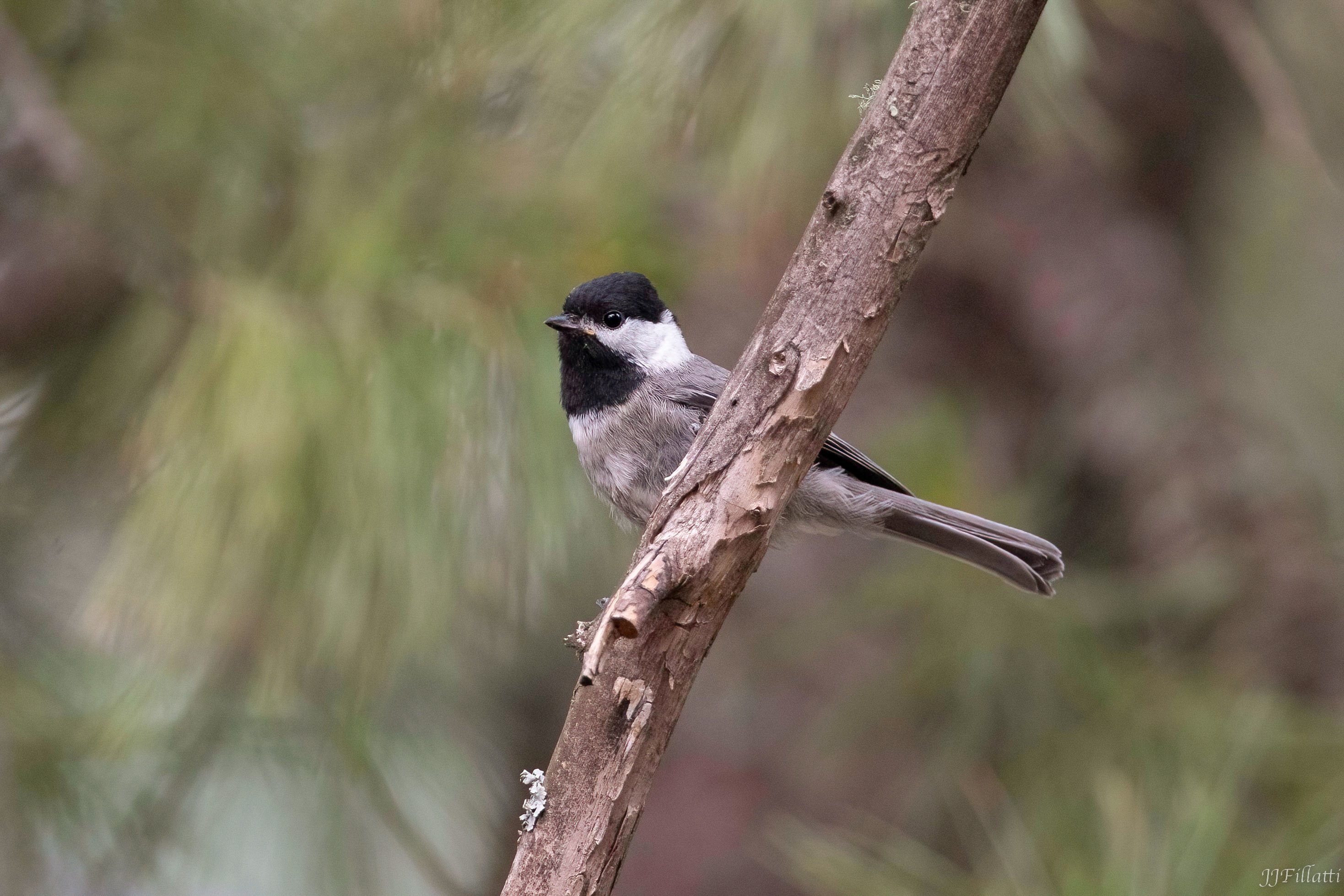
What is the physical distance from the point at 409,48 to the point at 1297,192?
2.11m

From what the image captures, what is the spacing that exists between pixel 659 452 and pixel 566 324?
0.26m

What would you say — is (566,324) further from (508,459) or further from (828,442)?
(828,442)

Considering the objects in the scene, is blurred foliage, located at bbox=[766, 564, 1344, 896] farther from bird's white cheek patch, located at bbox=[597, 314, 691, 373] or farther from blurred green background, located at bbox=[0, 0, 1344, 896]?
bird's white cheek patch, located at bbox=[597, 314, 691, 373]

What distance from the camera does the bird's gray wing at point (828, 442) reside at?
1.71 m

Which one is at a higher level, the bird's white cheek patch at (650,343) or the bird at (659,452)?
the bird's white cheek patch at (650,343)

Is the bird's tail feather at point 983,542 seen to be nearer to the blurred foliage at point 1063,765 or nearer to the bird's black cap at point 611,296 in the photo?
the blurred foliage at point 1063,765

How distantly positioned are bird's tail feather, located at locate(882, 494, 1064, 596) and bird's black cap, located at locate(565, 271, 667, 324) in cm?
51

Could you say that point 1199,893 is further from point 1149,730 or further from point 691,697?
point 691,697
